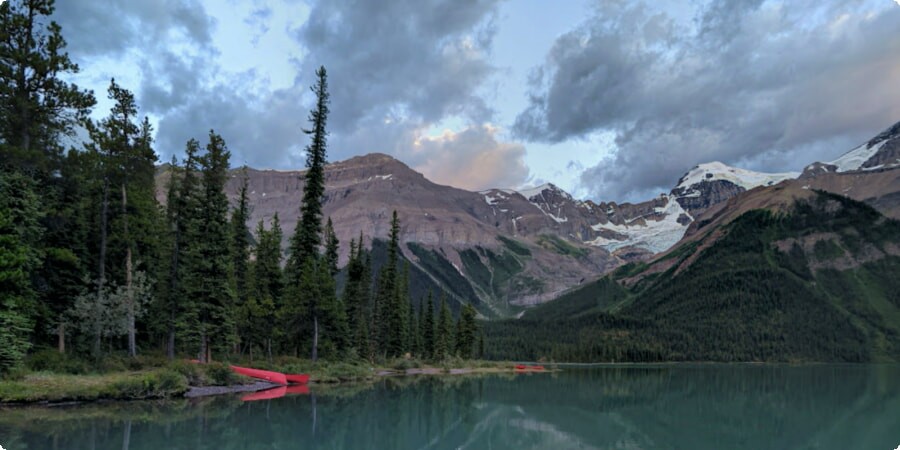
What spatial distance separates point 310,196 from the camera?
62.1 m

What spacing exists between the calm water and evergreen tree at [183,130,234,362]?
32.2 feet

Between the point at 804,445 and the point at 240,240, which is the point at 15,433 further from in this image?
the point at 240,240

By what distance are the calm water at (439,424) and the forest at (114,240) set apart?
32.2ft

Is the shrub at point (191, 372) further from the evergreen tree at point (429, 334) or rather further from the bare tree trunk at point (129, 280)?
the evergreen tree at point (429, 334)

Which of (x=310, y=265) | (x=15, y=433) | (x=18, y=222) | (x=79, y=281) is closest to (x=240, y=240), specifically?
(x=310, y=265)

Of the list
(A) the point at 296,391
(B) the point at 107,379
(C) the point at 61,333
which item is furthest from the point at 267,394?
(C) the point at 61,333

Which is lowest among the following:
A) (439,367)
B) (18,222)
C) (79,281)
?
(439,367)

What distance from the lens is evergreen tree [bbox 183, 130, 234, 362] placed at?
160 feet

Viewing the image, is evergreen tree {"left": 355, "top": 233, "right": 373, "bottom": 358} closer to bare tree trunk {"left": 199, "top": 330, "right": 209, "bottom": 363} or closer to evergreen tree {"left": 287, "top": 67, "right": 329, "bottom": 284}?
evergreen tree {"left": 287, "top": 67, "right": 329, "bottom": 284}

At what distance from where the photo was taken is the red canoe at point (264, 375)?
50.5m

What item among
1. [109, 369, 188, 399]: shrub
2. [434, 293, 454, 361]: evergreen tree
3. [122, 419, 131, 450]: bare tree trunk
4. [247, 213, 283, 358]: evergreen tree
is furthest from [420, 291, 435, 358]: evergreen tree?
[122, 419, 131, 450]: bare tree trunk

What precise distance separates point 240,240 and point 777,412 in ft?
176

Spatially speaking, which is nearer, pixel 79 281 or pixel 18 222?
pixel 18 222

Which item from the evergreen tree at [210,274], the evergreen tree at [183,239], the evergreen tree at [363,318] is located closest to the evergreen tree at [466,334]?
the evergreen tree at [363,318]
